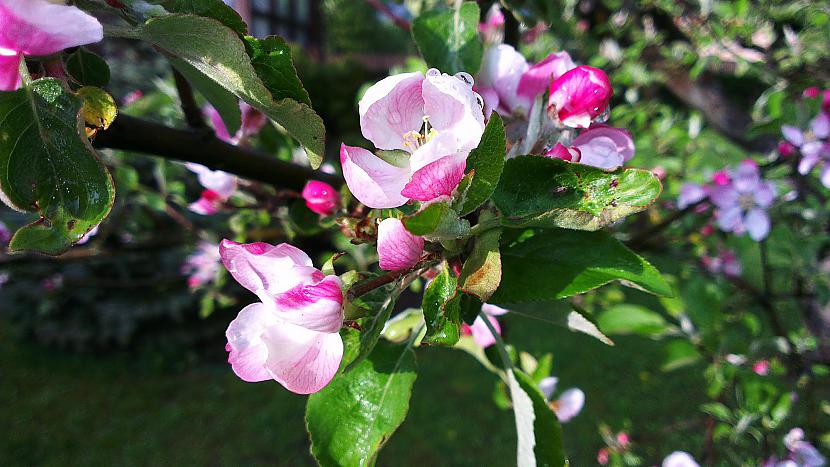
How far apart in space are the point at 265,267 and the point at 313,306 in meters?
0.07

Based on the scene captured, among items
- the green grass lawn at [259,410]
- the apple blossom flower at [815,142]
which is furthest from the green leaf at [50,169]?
the green grass lawn at [259,410]

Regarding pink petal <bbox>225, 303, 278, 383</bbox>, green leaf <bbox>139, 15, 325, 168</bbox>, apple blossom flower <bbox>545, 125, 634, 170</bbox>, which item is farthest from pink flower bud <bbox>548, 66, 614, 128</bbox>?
pink petal <bbox>225, 303, 278, 383</bbox>

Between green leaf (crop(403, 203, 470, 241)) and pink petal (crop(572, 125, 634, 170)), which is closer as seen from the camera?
green leaf (crop(403, 203, 470, 241))

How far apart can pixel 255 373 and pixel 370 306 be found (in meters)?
0.12

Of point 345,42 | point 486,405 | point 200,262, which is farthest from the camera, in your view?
point 345,42

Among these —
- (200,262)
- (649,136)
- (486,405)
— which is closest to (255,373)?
(200,262)

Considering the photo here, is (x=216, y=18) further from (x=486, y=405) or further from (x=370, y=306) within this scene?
(x=486, y=405)

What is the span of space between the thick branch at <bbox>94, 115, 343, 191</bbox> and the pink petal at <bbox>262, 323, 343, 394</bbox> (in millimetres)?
322

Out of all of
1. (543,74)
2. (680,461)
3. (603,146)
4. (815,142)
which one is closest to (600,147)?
(603,146)

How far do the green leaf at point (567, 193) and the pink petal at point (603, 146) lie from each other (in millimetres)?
90

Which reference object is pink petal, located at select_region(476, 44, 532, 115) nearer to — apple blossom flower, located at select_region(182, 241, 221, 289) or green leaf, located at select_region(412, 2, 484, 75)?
green leaf, located at select_region(412, 2, 484, 75)

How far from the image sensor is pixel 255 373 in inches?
20.6

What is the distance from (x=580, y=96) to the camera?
0.56 meters

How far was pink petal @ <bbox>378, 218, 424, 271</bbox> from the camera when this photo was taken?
0.48m
